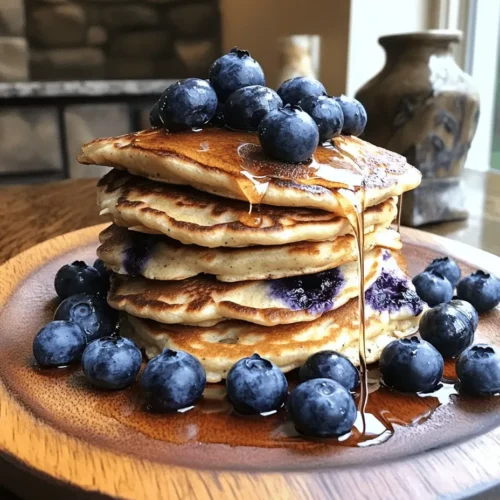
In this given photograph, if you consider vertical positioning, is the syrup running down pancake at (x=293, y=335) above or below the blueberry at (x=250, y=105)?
below

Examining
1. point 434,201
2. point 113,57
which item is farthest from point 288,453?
point 113,57

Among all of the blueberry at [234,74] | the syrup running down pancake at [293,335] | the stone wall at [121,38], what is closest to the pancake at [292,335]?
the syrup running down pancake at [293,335]

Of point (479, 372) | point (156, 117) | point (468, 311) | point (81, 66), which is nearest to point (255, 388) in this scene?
point (479, 372)

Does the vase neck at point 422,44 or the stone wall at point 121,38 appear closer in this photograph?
the vase neck at point 422,44

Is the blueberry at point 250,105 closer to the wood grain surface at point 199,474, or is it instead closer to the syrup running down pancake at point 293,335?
the syrup running down pancake at point 293,335

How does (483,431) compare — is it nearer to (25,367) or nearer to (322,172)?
(322,172)
